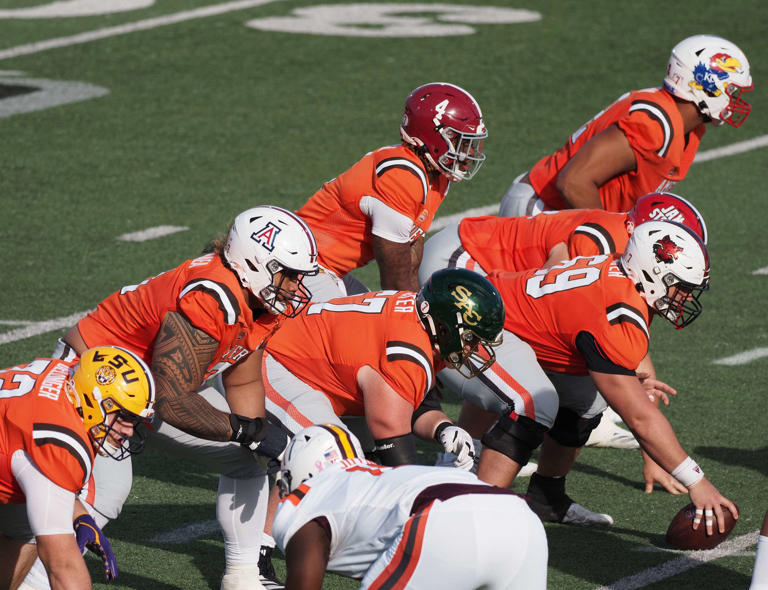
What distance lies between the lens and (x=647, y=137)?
Answer: 7.34 m

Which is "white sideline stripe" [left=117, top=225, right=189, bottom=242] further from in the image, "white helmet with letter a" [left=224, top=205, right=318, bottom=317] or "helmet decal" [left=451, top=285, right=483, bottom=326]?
"helmet decal" [left=451, top=285, right=483, bottom=326]

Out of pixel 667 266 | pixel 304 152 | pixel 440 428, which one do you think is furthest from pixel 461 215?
pixel 440 428

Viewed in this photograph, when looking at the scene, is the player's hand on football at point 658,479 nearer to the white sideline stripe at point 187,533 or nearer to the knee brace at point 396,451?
the knee brace at point 396,451

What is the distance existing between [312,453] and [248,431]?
3.95 feet

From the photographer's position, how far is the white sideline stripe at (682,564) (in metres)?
5.48

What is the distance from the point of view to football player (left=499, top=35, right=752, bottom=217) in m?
7.33

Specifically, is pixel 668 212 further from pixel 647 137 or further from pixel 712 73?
pixel 712 73

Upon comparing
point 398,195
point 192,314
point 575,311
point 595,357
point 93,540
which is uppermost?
point 192,314

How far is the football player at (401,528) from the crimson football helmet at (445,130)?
2922mm

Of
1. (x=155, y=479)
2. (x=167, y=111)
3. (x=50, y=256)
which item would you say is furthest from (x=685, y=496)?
(x=167, y=111)

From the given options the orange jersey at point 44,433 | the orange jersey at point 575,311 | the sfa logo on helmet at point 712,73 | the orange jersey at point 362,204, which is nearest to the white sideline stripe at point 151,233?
the orange jersey at point 362,204

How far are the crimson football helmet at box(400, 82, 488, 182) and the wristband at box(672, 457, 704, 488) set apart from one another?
6.71 ft

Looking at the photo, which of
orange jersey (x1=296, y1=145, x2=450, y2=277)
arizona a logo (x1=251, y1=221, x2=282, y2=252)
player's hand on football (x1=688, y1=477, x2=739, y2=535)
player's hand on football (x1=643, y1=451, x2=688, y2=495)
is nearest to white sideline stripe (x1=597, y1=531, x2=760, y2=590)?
player's hand on football (x1=688, y1=477, x2=739, y2=535)

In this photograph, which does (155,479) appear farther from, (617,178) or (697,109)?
(697,109)
